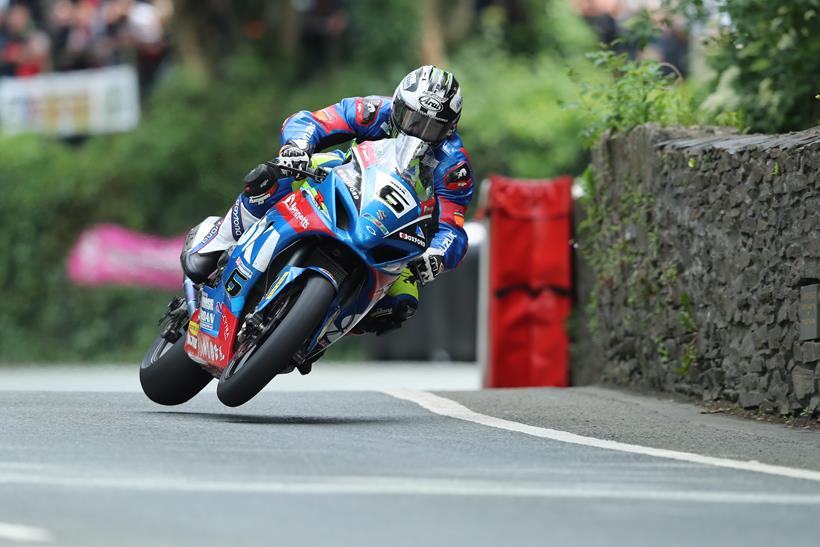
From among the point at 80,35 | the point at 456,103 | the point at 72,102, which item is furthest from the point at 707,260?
the point at 72,102

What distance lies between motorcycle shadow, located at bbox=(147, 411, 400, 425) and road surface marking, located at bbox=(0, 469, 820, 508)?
2.66 meters

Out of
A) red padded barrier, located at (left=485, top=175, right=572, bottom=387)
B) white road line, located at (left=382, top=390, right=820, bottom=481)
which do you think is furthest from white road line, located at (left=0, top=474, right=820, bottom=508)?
red padded barrier, located at (left=485, top=175, right=572, bottom=387)

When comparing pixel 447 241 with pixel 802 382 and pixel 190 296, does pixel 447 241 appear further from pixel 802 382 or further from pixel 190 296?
pixel 802 382

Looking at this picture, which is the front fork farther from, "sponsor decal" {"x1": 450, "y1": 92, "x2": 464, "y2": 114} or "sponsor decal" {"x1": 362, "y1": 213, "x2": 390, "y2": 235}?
"sponsor decal" {"x1": 450, "y1": 92, "x2": 464, "y2": 114}

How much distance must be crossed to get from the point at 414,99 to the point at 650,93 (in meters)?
4.56

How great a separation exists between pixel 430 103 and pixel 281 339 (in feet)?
4.91

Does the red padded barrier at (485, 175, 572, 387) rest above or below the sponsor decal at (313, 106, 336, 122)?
below

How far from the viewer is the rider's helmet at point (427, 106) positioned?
9.64m

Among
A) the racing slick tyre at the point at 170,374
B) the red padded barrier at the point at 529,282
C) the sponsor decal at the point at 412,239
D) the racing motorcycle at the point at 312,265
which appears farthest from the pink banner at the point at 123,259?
the sponsor decal at the point at 412,239

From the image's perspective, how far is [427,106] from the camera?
962cm

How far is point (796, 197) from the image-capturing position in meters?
10.5

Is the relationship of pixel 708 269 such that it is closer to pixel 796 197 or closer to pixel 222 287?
pixel 796 197

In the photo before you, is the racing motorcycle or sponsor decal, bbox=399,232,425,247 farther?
sponsor decal, bbox=399,232,425,247

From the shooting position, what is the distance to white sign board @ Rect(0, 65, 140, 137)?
30766 millimetres
